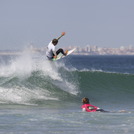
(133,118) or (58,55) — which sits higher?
(58,55)

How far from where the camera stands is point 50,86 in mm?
20859

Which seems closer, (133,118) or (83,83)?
(133,118)

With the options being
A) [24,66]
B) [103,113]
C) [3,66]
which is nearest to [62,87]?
[24,66]

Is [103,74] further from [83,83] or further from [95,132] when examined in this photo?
[95,132]

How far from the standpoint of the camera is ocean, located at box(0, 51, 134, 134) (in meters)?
12.1

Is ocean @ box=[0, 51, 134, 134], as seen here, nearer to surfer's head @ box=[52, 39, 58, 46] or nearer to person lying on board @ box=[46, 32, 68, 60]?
person lying on board @ box=[46, 32, 68, 60]

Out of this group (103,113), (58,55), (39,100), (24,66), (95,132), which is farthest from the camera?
(24,66)

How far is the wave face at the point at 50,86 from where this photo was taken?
61.6ft

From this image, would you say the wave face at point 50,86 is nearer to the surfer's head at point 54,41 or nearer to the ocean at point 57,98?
the ocean at point 57,98

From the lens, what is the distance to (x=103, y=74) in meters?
28.2

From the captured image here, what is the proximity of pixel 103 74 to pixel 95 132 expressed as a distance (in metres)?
16.9

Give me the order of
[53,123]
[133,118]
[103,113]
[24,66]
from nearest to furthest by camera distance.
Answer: [53,123] → [133,118] → [103,113] → [24,66]

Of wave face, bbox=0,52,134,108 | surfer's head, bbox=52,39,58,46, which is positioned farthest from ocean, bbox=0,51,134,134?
surfer's head, bbox=52,39,58,46

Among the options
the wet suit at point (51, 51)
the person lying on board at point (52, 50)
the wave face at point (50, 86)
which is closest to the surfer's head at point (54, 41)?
the person lying on board at point (52, 50)
